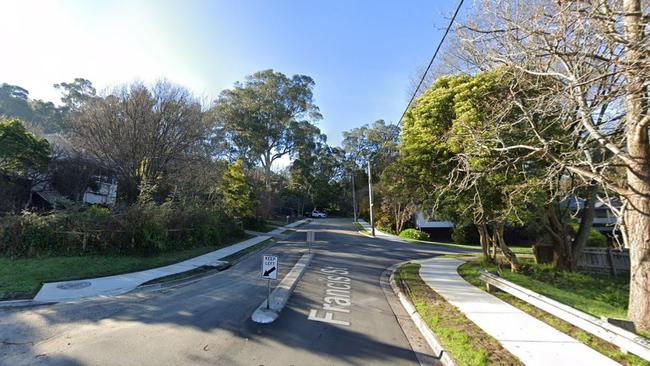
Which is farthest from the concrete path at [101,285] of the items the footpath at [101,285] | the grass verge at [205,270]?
the grass verge at [205,270]

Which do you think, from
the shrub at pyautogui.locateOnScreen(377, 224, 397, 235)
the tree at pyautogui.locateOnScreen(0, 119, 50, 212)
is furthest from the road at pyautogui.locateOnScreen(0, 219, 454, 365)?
the shrub at pyautogui.locateOnScreen(377, 224, 397, 235)

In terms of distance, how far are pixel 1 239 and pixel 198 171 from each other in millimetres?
10389

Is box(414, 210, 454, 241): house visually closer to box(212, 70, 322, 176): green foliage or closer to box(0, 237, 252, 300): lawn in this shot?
box(212, 70, 322, 176): green foliage

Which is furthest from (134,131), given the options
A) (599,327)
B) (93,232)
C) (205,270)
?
(599,327)

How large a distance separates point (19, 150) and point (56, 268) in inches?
426

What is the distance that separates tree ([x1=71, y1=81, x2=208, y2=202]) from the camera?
19141mm

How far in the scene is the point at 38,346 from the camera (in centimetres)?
478

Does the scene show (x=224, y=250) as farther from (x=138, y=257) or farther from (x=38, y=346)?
(x=38, y=346)

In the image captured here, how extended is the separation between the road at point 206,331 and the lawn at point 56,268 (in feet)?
5.34

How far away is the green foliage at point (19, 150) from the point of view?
51.3ft

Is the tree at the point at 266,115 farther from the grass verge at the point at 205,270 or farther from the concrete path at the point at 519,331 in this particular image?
the concrete path at the point at 519,331

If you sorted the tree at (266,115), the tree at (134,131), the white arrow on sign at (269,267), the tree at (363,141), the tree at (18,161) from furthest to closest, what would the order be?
the tree at (363,141) < the tree at (266,115) < the tree at (134,131) < the tree at (18,161) < the white arrow on sign at (269,267)

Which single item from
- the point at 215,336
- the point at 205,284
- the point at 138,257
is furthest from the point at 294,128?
the point at 215,336

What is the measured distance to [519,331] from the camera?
5605 mm
